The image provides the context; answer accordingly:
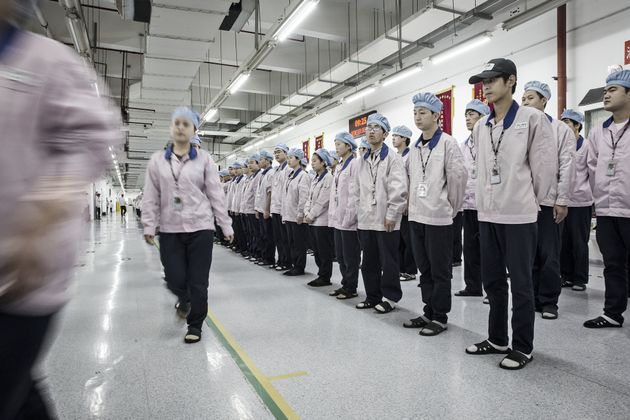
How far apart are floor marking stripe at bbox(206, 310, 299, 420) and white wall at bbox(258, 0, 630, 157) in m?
6.30

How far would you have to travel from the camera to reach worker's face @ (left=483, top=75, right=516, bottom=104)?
2500 mm

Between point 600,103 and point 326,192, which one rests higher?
point 600,103

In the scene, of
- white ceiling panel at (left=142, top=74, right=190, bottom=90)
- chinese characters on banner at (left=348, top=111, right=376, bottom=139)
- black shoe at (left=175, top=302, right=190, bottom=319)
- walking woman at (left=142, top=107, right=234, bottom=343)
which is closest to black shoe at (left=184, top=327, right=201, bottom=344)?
walking woman at (left=142, top=107, right=234, bottom=343)

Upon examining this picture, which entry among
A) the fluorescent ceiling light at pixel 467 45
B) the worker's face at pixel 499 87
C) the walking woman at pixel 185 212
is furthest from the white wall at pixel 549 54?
the walking woman at pixel 185 212

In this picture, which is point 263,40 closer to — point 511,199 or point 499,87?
point 499,87

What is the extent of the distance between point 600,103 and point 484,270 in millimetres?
4719

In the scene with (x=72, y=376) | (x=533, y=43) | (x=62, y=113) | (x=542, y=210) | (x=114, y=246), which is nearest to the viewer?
(x=62, y=113)

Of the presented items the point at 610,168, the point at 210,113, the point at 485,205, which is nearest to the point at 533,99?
the point at 610,168

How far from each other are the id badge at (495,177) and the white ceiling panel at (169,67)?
26.4 feet

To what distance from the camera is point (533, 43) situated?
22.8ft

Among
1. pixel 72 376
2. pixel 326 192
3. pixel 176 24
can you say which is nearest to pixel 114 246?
pixel 176 24

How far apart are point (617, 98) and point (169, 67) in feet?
28.2

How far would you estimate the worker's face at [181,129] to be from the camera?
2945 mm

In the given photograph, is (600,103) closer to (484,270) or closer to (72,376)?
(484,270)
